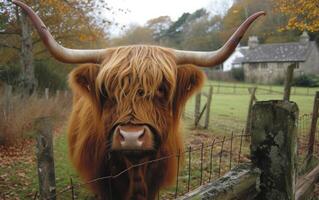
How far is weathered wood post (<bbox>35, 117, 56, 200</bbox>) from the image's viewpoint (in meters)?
2.46

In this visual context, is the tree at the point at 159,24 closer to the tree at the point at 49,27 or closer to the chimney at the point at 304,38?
the chimney at the point at 304,38

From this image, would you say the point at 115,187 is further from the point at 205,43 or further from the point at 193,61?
the point at 205,43

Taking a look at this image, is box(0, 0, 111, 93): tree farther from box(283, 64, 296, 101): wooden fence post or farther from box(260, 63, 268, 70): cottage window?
box(260, 63, 268, 70): cottage window

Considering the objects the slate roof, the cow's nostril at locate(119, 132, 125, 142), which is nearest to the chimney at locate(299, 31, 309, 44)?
the slate roof

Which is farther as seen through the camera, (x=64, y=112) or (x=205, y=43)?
(x=205, y=43)

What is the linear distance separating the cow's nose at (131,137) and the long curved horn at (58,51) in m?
1.01

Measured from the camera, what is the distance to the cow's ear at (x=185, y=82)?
3379 mm

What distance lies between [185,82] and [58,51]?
4.02 ft

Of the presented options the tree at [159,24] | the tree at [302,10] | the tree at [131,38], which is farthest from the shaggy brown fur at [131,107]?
the tree at [159,24]

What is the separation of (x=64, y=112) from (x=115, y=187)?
10.6 m

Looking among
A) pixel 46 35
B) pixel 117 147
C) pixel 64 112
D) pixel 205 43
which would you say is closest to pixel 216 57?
pixel 117 147

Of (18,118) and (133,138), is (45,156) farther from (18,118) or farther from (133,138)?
(18,118)

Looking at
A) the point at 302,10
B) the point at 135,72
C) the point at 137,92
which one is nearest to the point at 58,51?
the point at 135,72

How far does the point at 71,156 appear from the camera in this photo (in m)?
4.58
